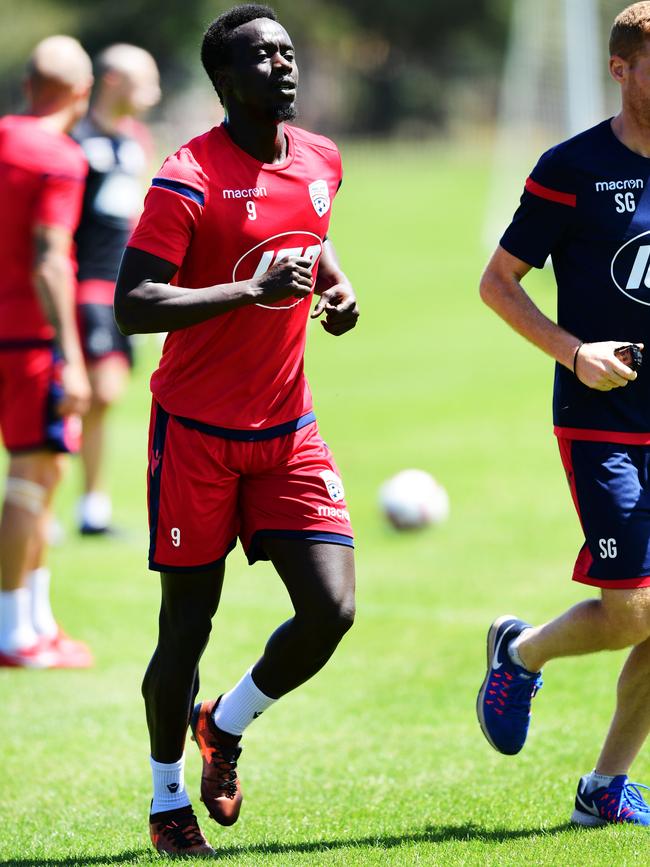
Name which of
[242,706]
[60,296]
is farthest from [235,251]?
[60,296]

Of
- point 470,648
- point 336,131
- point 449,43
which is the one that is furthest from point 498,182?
point 470,648

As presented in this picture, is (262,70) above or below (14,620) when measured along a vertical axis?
above

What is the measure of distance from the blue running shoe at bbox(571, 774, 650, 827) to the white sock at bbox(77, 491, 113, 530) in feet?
20.5

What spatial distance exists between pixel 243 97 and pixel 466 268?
79.8 feet

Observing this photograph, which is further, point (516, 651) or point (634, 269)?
point (516, 651)

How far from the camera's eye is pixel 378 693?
698cm

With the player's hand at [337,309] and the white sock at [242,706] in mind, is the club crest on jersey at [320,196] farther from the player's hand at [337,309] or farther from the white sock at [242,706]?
the white sock at [242,706]

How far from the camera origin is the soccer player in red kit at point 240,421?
4.48 m

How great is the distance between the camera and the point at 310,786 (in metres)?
5.62

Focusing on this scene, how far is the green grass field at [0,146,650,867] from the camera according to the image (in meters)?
4.90

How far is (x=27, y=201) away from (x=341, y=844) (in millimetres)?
3981

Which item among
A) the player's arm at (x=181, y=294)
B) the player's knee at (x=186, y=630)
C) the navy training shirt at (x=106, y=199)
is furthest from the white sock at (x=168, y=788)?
the navy training shirt at (x=106, y=199)

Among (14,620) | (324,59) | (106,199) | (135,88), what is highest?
(324,59)

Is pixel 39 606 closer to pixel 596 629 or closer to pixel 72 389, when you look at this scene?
pixel 72 389
